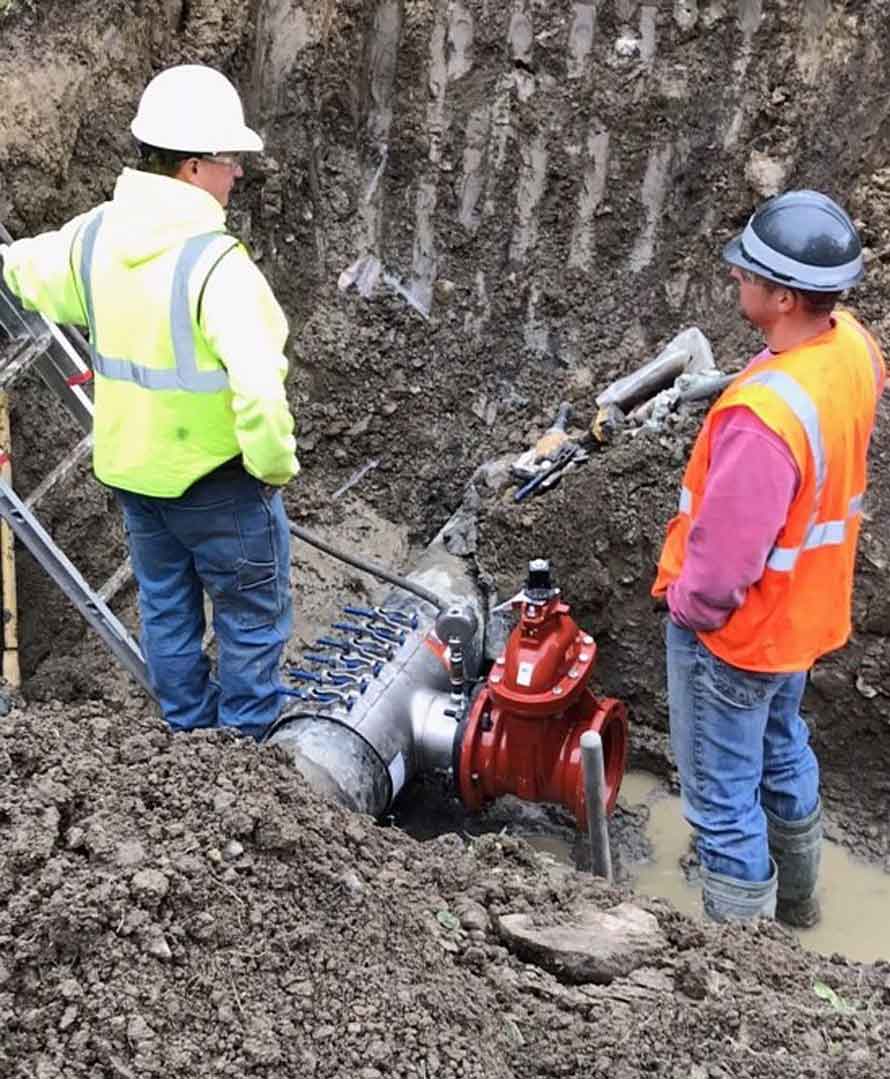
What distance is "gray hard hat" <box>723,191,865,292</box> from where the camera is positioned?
269 cm

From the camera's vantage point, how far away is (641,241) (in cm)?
523

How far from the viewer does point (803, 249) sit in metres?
2.69

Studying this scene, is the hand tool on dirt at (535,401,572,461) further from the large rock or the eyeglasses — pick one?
the large rock

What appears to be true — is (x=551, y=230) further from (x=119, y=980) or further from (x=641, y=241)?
(x=119, y=980)

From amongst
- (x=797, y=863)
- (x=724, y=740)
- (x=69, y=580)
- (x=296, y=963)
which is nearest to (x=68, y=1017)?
A: (x=296, y=963)

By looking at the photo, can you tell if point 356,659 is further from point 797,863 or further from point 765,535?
point 765,535

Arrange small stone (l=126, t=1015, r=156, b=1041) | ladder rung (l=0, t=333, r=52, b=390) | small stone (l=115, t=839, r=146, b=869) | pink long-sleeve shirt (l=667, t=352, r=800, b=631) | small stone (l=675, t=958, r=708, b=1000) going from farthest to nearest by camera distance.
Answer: ladder rung (l=0, t=333, r=52, b=390), pink long-sleeve shirt (l=667, t=352, r=800, b=631), small stone (l=675, t=958, r=708, b=1000), small stone (l=115, t=839, r=146, b=869), small stone (l=126, t=1015, r=156, b=1041)

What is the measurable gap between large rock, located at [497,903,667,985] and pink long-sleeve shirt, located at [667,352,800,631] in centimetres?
83

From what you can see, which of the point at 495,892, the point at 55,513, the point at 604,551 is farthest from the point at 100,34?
the point at 495,892

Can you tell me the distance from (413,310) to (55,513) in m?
2.00

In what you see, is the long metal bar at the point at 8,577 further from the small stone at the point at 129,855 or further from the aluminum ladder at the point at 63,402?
the small stone at the point at 129,855

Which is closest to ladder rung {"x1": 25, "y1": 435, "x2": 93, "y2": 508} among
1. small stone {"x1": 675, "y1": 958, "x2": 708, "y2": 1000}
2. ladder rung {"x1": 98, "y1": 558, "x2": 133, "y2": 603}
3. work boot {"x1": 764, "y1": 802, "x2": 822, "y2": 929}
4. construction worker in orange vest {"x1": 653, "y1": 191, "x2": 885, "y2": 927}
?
ladder rung {"x1": 98, "y1": 558, "x2": 133, "y2": 603}

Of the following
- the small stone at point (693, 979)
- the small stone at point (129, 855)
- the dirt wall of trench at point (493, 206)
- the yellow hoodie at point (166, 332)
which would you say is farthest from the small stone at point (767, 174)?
the small stone at point (129, 855)

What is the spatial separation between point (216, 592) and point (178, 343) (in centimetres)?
80
